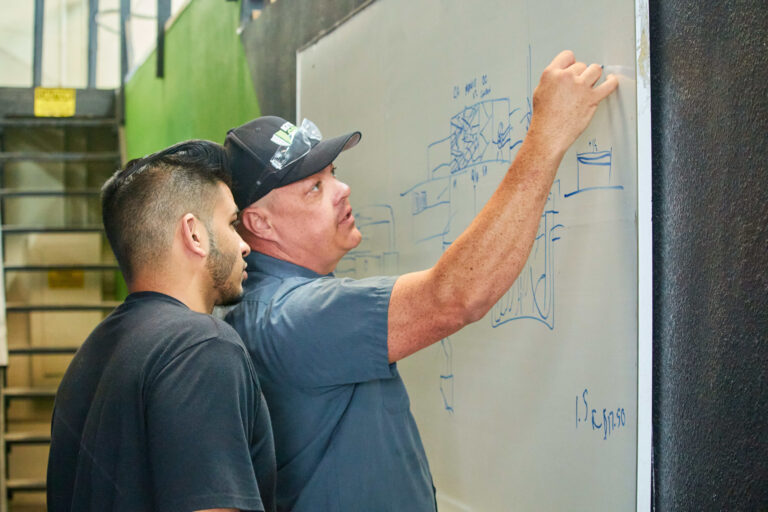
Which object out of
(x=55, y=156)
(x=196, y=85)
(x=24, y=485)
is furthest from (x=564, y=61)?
(x=55, y=156)

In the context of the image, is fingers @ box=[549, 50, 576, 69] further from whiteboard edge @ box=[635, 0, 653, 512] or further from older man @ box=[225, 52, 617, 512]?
whiteboard edge @ box=[635, 0, 653, 512]

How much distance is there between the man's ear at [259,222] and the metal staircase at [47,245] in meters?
3.42

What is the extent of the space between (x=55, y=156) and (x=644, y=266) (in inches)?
184

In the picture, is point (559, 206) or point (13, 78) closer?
point (559, 206)

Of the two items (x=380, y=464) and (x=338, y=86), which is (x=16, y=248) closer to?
(x=338, y=86)

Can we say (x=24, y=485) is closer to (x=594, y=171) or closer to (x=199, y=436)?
Result: (x=199, y=436)

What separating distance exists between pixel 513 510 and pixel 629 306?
44 cm

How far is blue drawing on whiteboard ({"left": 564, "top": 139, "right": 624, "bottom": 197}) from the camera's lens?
1.01 meters

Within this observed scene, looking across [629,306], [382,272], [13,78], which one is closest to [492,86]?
[629,306]

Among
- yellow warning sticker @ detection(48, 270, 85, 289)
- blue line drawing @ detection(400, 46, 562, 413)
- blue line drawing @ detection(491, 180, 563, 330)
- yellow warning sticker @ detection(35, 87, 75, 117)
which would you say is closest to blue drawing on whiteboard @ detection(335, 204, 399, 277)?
blue line drawing @ detection(400, 46, 562, 413)

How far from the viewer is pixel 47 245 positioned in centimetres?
508

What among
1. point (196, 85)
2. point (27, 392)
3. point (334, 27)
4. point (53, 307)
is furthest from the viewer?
point (53, 307)

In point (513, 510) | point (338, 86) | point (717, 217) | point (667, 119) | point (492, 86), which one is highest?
point (338, 86)

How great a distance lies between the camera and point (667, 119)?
0.95 metres
